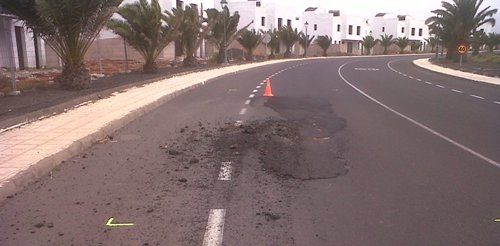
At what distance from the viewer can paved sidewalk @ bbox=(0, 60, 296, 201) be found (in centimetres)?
636

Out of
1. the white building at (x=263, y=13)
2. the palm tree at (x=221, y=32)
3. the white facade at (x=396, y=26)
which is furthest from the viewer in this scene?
the white facade at (x=396, y=26)

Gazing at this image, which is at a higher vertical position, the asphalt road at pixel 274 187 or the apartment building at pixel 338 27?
the apartment building at pixel 338 27

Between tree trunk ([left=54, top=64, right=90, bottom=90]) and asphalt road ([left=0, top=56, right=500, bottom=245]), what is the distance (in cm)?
670

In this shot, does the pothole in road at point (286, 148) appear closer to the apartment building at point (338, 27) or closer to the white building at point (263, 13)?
the white building at point (263, 13)

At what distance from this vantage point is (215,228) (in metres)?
4.71

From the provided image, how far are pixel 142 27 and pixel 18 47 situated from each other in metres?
8.15

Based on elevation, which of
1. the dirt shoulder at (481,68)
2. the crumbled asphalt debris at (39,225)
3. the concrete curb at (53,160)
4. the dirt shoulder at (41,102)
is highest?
the dirt shoulder at (41,102)

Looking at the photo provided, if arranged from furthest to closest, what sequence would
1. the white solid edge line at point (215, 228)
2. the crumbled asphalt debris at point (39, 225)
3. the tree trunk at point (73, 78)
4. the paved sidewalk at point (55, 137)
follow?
the tree trunk at point (73, 78)
the paved sidewalk at point (55, 137)
the crumbled asphalt debris at point (39, 225)
the white solid edge line at point (215, 228)

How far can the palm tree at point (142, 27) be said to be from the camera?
81.4ft

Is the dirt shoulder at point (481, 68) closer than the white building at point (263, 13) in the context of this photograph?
Yes

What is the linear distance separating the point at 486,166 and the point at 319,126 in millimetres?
3924

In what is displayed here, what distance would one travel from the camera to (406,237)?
4.53 meters

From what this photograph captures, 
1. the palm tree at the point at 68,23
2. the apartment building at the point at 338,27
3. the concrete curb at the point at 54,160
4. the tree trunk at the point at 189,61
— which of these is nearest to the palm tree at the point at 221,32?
the tree trunk at the point at 189,61

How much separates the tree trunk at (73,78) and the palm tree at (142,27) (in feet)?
25.9
